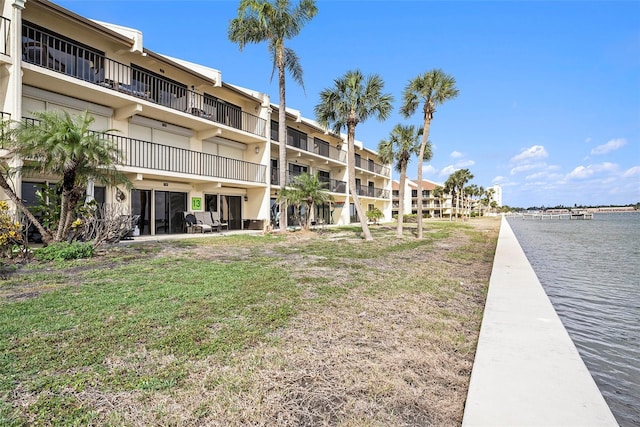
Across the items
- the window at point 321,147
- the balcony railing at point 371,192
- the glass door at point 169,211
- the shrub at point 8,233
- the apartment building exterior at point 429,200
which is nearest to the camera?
the shrub at point 8,233

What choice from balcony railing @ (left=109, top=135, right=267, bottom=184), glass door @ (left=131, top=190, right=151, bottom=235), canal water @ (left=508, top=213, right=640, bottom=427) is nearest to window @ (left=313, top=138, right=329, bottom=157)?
balcony railing @ (left=109, top=135, right=267, bottom=184)

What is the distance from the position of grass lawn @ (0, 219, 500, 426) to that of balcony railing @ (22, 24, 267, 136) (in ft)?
31.5

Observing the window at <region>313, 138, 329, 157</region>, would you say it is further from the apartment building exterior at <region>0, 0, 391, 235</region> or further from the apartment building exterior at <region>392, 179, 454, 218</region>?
the apartment building exterior at <region>392, 179, 454, 218</region>

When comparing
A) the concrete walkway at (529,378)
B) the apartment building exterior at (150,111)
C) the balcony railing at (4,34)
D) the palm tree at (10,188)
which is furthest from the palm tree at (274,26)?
the concrete walkway at (529,378)

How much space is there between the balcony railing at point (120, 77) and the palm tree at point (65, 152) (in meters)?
5.21

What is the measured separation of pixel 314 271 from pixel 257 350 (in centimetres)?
469

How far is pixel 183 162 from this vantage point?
17047mm

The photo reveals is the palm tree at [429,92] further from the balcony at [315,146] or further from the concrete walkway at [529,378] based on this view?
the concrete walkway at [529,378]

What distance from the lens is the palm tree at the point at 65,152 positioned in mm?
8094

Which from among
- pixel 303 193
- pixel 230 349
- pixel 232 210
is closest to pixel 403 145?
pixel 303 193

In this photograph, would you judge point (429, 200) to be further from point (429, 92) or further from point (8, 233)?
point (8, 233)

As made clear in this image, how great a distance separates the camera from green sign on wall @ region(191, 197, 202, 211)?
19.1 meters

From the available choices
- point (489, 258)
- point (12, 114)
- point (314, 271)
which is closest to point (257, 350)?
→ point (314, 271)

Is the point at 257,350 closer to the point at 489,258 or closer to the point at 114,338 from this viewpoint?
the point at 114,338
